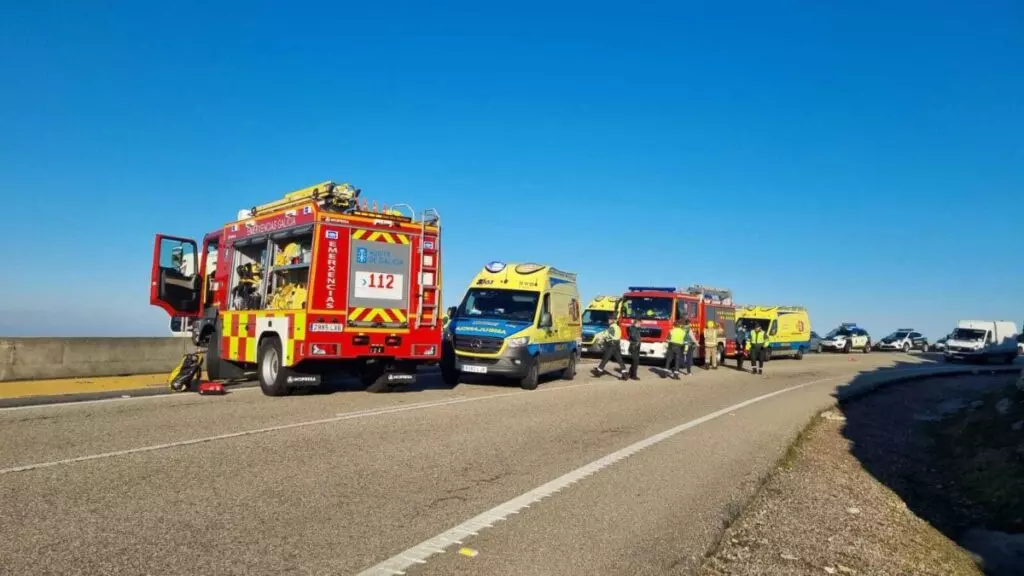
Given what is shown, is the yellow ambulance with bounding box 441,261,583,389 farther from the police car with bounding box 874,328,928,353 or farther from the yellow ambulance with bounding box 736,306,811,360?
the police car with bounding box 874,328,928,353

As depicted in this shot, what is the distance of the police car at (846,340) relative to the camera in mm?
49219

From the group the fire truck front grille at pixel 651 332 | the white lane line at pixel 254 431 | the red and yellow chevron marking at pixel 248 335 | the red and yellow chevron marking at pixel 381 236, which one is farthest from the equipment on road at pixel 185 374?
the fire truck front grille at pixel 651 332

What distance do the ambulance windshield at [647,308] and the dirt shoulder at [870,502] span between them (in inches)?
438

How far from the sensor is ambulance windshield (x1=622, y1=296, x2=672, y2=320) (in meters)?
26.0

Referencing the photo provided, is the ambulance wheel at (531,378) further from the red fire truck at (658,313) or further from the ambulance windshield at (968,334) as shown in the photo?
the ambulance windshield at (968,334)

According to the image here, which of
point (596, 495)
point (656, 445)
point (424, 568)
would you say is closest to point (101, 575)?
point (424, 568)

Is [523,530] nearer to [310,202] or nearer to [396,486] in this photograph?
[396,486]

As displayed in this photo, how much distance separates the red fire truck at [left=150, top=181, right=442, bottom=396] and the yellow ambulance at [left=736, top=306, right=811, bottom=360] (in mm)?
23232

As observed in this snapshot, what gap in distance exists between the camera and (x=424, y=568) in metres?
4.35

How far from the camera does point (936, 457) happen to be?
11414mm

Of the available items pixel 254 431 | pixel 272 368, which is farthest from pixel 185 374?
pixel 254 431

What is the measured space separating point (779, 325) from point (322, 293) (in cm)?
2794

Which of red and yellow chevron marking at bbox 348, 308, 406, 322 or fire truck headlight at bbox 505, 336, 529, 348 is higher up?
red and yellow chevron marking at bbox 348, 308, 406, 322

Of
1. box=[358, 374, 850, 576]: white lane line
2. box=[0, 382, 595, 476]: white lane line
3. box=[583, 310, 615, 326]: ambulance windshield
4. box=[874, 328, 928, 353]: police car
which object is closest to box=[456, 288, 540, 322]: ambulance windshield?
box=[0, 382, 595, 476]: white lane line
